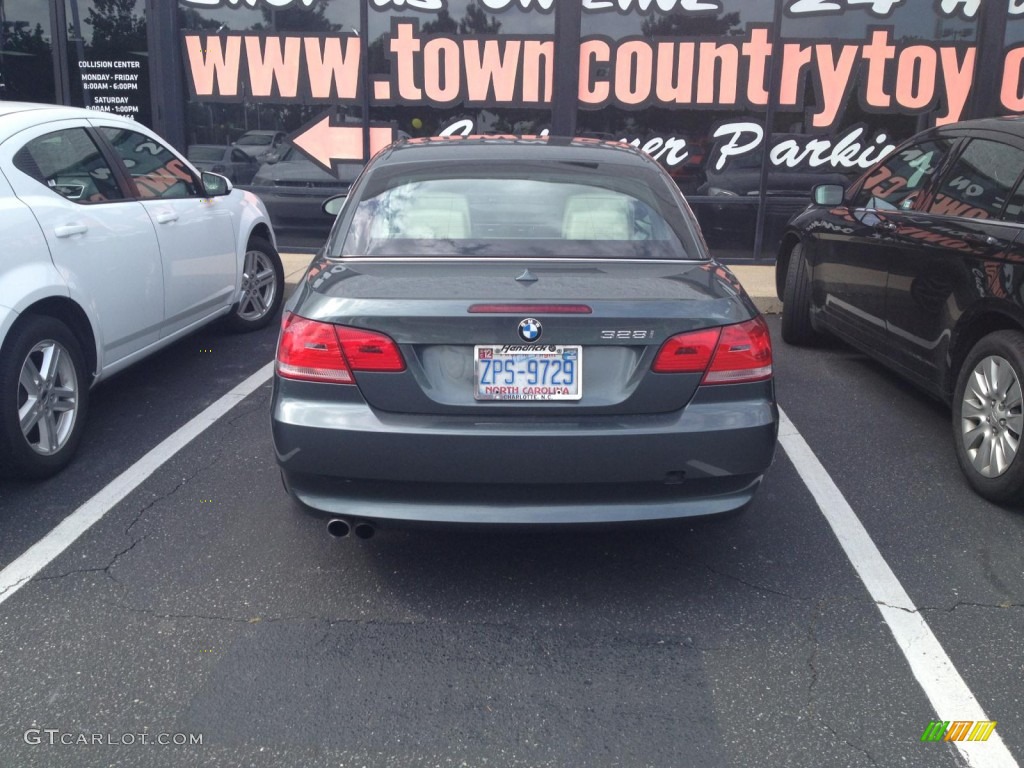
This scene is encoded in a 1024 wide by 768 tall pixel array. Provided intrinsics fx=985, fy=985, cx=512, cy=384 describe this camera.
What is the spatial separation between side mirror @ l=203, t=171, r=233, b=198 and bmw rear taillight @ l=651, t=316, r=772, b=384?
13.5 feet

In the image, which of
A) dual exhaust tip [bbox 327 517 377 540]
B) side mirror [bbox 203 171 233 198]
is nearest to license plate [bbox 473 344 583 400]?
dual exhaust tip [bbox 327 517 377 540]

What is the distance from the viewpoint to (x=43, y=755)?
261 cm

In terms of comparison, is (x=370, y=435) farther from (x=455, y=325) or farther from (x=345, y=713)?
(x=345, y=713)

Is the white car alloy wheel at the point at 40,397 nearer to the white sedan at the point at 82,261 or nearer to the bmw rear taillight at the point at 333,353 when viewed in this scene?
the white sedan at the point at 82,261

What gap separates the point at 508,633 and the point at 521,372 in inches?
34.3

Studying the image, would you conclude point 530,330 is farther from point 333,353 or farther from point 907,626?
point 907,626

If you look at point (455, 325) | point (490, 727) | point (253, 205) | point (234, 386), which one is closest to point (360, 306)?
point (455, 325)

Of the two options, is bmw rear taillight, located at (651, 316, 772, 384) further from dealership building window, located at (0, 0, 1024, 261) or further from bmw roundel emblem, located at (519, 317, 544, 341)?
dealership building window, located at (0, 0, 1024, 261)

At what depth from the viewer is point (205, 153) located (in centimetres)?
1069

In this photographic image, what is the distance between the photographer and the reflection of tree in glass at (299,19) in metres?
10.2

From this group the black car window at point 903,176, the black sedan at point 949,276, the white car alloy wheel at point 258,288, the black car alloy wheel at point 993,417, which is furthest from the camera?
the white car alloy wheel at point 258,288

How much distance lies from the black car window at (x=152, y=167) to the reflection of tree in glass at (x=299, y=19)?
4707mm

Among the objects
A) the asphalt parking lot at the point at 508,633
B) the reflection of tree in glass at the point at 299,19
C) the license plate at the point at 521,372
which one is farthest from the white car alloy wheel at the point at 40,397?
the reflection of tree in glass at the point at 299,19

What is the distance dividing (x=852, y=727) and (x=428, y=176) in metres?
2.53
